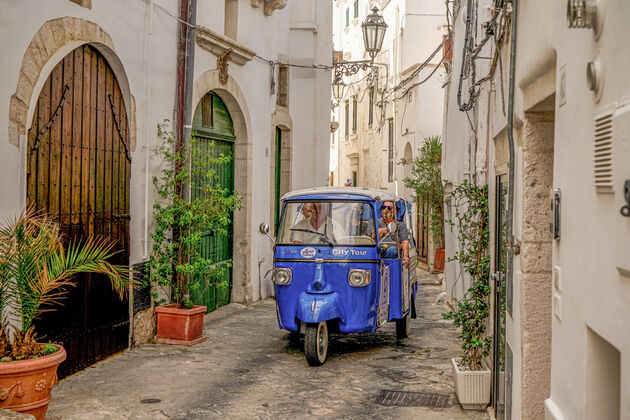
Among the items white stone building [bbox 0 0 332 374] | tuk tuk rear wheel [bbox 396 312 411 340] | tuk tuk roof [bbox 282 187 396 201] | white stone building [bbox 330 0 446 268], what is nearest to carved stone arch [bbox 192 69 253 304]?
white stone building [bbox 0 0 332 374]

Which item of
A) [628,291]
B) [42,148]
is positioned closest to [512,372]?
[628,291]

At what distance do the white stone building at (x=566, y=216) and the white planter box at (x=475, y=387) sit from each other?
0.75 ft

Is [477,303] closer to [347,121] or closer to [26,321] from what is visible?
[26,321]

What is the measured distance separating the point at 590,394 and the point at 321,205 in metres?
5.88

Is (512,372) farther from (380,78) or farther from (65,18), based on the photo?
(380,78)

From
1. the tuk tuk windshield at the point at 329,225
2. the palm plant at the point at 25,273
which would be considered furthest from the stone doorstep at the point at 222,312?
the palm plant at the point at 25,273

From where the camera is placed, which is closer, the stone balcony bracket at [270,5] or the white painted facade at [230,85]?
the white painted facade at [230,85]

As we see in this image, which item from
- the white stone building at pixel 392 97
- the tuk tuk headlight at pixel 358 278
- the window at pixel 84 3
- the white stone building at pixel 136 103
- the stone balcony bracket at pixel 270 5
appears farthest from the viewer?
the white stone building at pixel 392 97

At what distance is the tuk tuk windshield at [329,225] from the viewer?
27.8 ft

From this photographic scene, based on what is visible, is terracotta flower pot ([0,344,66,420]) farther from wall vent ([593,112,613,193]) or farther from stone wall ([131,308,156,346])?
wall vent ([593,112,613,193])

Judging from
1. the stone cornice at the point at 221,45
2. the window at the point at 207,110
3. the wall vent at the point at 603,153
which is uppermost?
the stone cornice at the point at 221,45

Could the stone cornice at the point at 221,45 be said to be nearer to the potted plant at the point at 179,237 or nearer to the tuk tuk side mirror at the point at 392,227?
the potted plant at the point at 179,237

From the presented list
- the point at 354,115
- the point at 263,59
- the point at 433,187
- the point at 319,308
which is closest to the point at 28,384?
the point at 319,308

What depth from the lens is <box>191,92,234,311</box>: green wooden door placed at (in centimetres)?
1076
